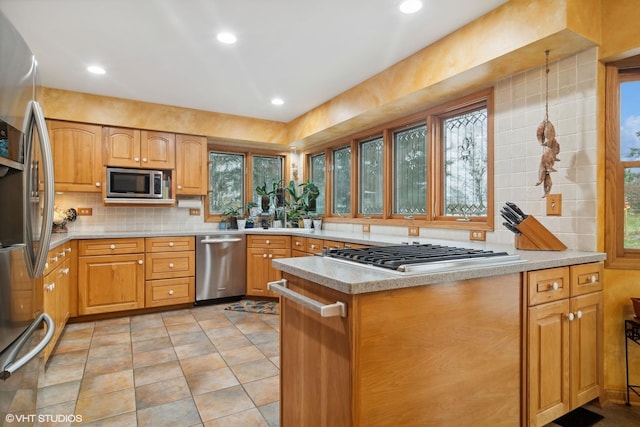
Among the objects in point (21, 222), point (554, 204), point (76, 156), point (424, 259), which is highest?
point (76, 156)

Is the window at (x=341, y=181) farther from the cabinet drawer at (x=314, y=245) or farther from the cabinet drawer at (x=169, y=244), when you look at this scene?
the cabinet drawer at (x=169, y=244)

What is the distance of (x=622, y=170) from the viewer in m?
2.14

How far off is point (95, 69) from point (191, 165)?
4.88ft

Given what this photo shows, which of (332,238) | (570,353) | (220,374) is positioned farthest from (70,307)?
(570,353)

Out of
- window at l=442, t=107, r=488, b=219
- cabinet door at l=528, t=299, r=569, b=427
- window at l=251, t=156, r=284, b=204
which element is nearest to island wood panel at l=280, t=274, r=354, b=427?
cabinet door at l=528, t=299, r=569, b=427

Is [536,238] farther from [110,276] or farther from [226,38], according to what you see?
[110,276]

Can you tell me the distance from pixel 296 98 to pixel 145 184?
2.07m

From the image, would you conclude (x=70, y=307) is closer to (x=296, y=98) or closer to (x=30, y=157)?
(x=30, y=157)

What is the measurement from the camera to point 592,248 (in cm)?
210

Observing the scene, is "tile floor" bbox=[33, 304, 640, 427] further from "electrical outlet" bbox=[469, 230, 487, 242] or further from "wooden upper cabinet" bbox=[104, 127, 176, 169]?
"wooden upper cabinet" bbox=[104, 127, 176, 169]

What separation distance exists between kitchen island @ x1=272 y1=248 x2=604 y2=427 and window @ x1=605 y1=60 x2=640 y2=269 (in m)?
0.80

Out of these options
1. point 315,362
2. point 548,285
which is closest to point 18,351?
point 315,362

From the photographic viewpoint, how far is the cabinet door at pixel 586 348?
190cm

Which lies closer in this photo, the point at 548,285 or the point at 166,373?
the point at 548,285
